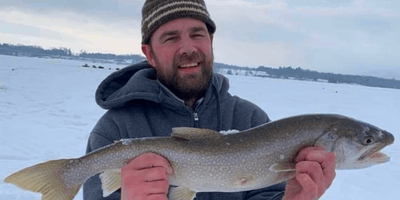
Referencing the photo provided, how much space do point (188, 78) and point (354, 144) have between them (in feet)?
4.87

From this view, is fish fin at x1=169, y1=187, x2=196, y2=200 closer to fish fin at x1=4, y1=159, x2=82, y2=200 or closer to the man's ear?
fish fin at x1=4, y1=159, x2=82, y2=200

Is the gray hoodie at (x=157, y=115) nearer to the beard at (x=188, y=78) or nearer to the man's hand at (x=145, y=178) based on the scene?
the beard at (x=188, y=78)

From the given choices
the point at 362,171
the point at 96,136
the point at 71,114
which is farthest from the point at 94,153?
the point at 71,114

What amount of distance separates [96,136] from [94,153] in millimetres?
485

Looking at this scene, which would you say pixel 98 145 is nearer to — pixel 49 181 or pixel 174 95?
pixel 49 181

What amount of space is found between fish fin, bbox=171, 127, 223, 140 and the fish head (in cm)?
78

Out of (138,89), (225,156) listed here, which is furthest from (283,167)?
(138,89)

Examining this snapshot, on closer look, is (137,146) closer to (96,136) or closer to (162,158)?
(162,158)

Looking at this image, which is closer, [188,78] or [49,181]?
[49,181]

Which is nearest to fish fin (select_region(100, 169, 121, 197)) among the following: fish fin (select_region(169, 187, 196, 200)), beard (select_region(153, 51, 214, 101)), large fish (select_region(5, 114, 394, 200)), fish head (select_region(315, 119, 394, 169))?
large fish (select_region(5, 114, 394, 200))

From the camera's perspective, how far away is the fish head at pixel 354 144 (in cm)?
257

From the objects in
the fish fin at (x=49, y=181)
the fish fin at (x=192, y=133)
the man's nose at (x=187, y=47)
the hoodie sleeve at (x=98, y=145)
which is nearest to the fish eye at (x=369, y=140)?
the fish fin at (x=192, y=133)

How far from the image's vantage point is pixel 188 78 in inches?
127

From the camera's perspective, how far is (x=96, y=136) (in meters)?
3.10
